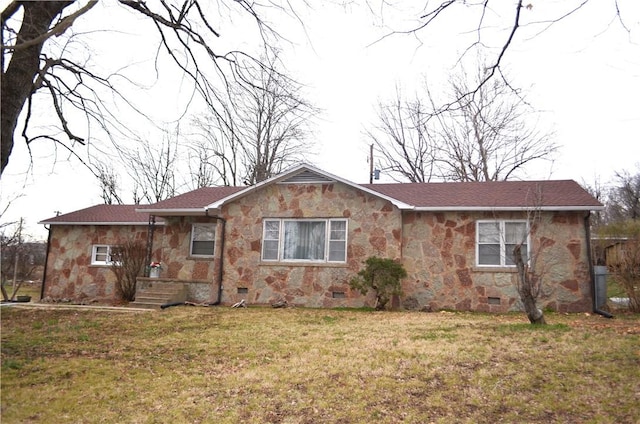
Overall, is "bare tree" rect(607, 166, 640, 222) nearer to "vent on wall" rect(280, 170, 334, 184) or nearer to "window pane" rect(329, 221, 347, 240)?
"window pane" rect(329, 221, 347, 240)

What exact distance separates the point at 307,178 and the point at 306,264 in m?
2.62

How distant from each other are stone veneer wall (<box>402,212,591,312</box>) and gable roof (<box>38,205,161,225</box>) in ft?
33.4

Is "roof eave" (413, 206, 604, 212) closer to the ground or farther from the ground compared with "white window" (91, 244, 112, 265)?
farther from the ground

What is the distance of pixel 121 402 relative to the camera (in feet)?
16.6

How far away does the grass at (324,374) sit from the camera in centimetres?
475

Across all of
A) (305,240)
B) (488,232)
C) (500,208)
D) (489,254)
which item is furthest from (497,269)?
(305,240)

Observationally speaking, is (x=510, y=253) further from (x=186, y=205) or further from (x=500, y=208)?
(x=186, y=205)

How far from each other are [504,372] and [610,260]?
9102 millimetres

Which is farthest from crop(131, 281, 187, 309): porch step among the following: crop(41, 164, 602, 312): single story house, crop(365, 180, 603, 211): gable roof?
crop(365, 180, 603, 211): gable roof

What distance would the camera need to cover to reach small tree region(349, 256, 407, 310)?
42.3 ft

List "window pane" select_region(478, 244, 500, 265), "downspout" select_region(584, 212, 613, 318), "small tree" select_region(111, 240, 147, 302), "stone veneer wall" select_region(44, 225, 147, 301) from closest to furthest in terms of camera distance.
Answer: "downspout" select_region(584, 212, 613, 318) < "window pane" select_region(478, 244, 500, 265) < "small tree" select_region(111, 240, 147, 302) < "stone veneer wall" select_region(44, 225, 147, 301)

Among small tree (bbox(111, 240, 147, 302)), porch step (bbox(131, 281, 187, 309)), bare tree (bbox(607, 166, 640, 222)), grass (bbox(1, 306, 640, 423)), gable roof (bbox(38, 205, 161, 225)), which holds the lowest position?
grass (bbox(1, 306, 640, 423))

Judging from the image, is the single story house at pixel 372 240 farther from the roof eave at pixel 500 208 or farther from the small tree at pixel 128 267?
the small tree at pixel 128 267

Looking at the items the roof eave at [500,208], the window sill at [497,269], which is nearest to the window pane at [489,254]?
the window sill at [497,269]
